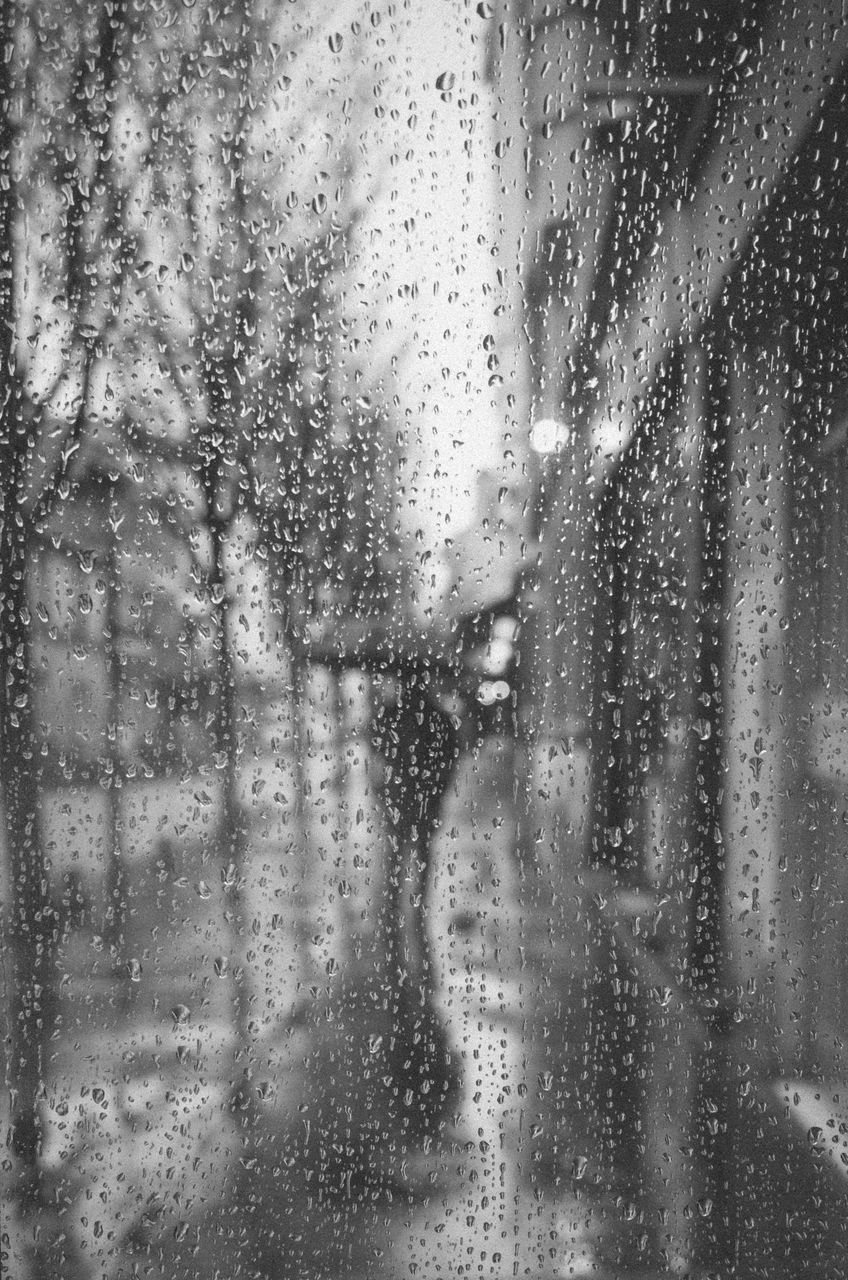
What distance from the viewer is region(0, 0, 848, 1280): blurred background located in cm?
64

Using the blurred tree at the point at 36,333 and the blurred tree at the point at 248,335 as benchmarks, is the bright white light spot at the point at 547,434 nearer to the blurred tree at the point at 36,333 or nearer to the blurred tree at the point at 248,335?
the blurred tree at the point at 248,335

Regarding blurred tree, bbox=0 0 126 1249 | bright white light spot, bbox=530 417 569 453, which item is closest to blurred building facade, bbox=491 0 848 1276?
bright white light spot, bbox=530 417 569 453

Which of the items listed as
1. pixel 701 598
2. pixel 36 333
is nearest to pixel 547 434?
pixel 701 598

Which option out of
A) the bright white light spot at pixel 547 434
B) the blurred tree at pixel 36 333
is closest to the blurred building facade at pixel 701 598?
the bright white light spot at pixel 547 434

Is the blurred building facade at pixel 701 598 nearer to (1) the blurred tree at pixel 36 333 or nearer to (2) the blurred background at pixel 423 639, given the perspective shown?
(2) the blurred background at pixel 423 639

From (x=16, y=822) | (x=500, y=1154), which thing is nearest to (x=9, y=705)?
(x=16, y=822)

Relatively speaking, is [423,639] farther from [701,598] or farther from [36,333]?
[36,333]

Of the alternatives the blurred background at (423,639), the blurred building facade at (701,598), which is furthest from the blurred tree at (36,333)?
the blurred building facade at (701,598)

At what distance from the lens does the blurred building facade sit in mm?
681

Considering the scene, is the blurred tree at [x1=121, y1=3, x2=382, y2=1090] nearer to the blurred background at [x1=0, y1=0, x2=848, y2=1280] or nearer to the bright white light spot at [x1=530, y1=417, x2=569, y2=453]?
the blurred background at [x1=0, y1=0, x2=848, y2=1280]

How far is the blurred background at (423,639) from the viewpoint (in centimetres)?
64

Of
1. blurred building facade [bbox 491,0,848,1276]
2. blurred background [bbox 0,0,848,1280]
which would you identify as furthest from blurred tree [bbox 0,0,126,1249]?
blurred building facade [bbox 491,0,848,1276]

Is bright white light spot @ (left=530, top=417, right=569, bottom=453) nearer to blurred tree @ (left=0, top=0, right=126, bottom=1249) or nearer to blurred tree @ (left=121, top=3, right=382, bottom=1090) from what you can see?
blurred tree @ (left=121, top=3, right=382, bottom=1090)

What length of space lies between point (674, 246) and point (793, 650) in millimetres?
367
